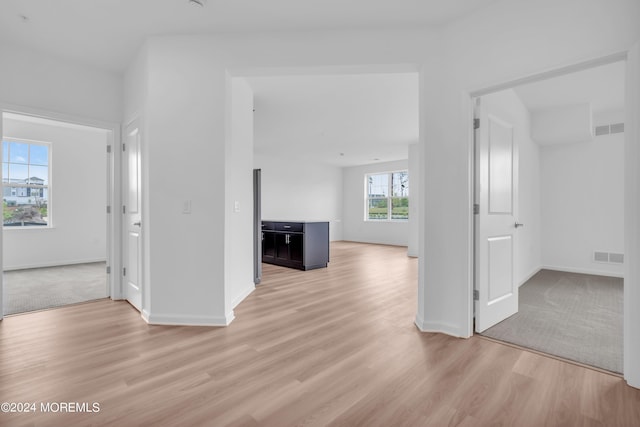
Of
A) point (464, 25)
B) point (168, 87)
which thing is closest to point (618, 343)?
point (464, 25)

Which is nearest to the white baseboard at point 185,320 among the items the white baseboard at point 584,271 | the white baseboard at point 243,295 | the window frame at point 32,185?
the white baseboard at point 243,295

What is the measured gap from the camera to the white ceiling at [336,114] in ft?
12.7

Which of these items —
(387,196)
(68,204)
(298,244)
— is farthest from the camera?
(387,196)

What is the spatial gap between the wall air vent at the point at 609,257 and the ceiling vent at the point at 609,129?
77.2 inches

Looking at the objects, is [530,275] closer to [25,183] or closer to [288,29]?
[288,29]

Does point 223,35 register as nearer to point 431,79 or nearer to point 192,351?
point 431,79

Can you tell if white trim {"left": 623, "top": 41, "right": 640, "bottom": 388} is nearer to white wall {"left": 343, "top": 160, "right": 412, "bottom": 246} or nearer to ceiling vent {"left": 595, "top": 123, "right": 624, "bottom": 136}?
ceiling vent {"left": 595, "top": 123, "right": 624, "bottom": 136}

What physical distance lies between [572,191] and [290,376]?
5.86 m

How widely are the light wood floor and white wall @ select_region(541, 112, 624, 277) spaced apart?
420 centimetres

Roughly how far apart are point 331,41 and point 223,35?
39.9 inches

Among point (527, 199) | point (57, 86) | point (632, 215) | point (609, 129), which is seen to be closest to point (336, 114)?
point (527, 199)

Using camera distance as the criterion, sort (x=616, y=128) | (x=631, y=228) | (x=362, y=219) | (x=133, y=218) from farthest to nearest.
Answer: (x=362, y=219)
(x=616, y=128)
(x=133, y=218)
(x=631, y=228)

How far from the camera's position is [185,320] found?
2879 mm

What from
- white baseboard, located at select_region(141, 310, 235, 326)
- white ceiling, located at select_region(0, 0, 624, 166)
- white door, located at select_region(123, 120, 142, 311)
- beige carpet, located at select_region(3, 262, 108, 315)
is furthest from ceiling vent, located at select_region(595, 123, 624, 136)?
beige carpet, located at select_region(3, 262, 108, 315)
